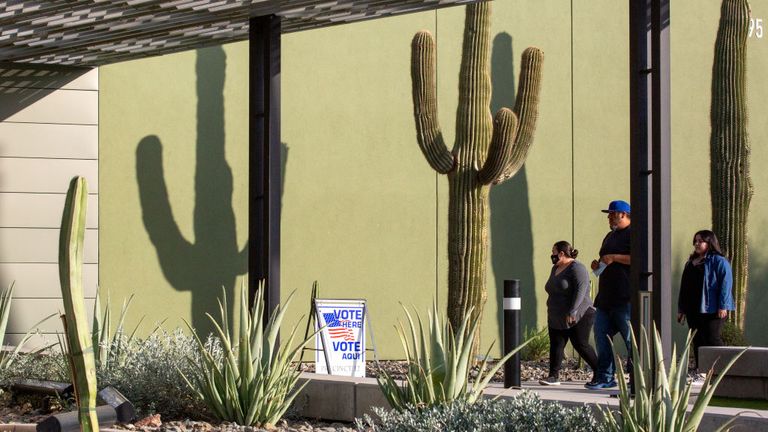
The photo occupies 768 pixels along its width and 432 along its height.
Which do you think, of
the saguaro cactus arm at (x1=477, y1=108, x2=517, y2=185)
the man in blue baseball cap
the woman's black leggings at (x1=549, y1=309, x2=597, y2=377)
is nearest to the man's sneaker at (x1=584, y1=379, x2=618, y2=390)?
the man in blue baseball cap

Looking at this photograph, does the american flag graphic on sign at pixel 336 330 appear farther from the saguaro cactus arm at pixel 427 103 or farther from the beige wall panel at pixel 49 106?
the beige wall panel at pixel 49 106

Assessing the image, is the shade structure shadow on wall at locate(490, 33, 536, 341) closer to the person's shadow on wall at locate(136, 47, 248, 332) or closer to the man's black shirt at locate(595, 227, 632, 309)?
the person's shadow on wall at locate(136, 47, 248, 332)

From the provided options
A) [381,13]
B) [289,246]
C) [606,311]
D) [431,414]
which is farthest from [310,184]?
[431,414]

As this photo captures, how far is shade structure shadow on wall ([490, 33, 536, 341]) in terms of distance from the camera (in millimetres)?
16422

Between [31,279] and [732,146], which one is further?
[732,146]

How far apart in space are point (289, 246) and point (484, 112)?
2.99m

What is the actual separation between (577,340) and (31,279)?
588 cm

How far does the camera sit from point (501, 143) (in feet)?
43.9

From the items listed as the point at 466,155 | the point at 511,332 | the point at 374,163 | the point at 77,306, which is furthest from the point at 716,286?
the point at 77,306

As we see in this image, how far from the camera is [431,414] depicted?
6.93 m

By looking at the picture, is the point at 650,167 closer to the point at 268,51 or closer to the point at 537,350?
the point at 268,51

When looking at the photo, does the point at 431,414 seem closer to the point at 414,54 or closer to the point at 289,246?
the point at 414,54

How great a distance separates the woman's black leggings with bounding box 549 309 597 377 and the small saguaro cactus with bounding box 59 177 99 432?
22.7 ft

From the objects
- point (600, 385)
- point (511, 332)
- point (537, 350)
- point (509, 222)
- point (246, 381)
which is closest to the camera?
point (246, 381)
